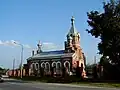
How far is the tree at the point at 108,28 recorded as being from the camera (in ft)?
166

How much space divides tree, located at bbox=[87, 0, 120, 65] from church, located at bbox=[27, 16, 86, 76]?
4145 centimetres

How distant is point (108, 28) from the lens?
2019 inches

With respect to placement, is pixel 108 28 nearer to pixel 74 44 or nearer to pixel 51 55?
pixel 74 44

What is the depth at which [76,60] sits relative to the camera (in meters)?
98.6

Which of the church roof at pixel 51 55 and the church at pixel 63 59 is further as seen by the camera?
the church roof at pixel 51 55

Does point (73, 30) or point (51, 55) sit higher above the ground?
point (73, 30)

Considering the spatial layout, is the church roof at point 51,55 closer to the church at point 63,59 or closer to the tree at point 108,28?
the church at point 63,59

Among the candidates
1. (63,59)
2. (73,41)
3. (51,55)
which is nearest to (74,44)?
(73,41)

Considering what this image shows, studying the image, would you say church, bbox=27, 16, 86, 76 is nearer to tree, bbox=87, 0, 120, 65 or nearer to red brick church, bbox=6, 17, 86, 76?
red brick church, bbox=6, 17, 86, 76

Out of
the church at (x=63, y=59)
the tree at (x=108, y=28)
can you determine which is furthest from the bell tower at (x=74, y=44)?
the tree at (x=108, y=28)

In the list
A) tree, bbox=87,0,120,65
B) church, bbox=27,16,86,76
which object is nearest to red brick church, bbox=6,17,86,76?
church, bbox=27,16,86,76

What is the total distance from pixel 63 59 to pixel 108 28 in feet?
166

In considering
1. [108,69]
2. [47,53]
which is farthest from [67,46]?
[108,69]

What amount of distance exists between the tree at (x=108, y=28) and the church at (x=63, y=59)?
136ft
